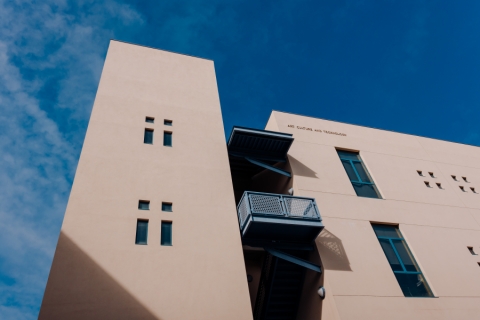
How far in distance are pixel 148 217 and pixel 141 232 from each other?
0.53 metres

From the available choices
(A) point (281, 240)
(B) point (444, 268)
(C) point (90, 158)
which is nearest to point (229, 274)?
(A) point (281, 240)

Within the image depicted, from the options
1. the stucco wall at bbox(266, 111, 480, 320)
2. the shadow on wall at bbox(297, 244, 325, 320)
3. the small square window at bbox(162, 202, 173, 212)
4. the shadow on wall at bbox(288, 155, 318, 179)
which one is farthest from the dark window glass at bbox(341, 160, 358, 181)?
the small square window at bbox(162, 202, 173, 212)

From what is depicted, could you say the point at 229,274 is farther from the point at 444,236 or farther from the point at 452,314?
the point at 444,236

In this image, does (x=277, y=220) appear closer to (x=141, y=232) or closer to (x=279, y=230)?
(x=279, y=230)

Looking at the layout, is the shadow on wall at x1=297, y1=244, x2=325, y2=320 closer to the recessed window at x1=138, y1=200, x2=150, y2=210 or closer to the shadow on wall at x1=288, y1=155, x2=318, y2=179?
the shadow on wall at x1=288, y1=155, x2=318, y2=179

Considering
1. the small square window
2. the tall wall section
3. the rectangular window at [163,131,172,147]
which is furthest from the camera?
the rectangular window at [163,131,172,147]

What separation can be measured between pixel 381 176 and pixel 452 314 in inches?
243

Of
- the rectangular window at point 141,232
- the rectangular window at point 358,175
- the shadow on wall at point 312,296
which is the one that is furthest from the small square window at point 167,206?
the rectangular window at point 358,175

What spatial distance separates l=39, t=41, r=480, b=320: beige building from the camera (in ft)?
31.6

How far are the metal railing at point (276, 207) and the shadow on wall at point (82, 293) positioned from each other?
432 cm

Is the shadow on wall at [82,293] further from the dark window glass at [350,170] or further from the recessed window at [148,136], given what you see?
the dark window glass at [350,170]

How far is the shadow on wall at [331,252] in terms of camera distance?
11883 mm

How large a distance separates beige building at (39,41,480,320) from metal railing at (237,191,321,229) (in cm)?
5

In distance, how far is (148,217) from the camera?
1098cm
